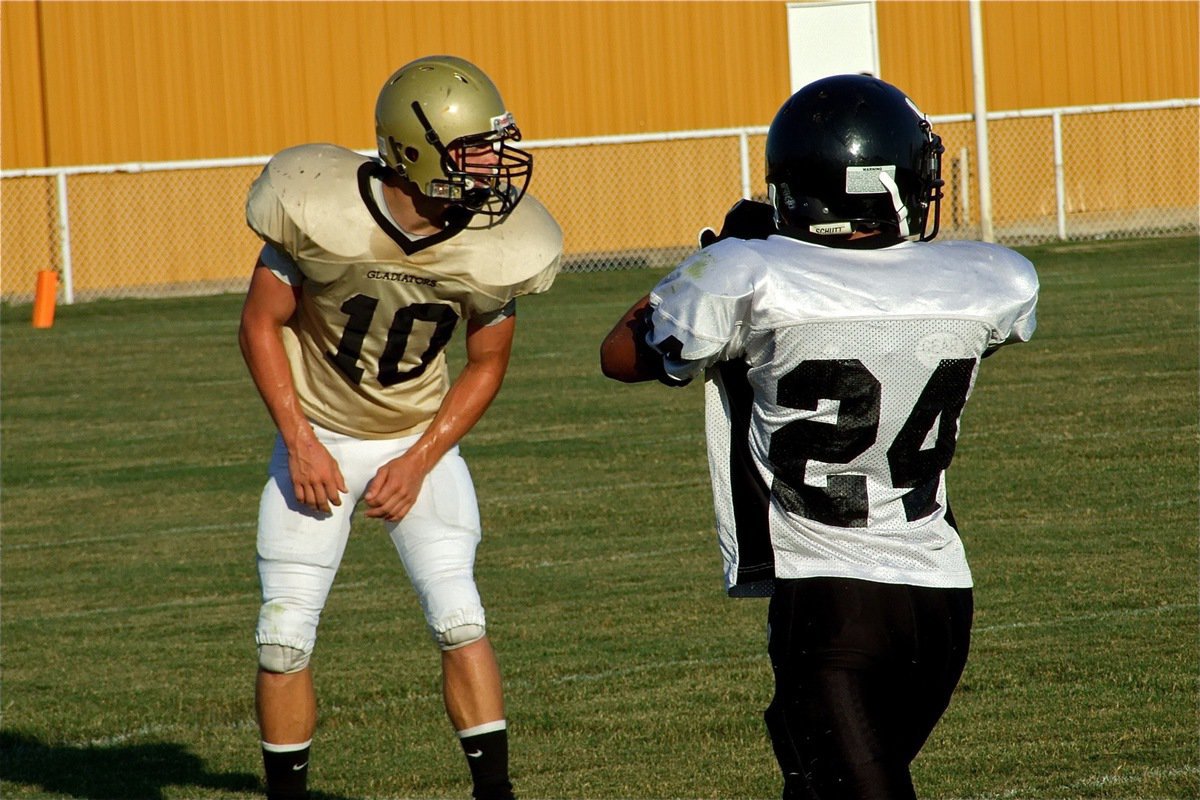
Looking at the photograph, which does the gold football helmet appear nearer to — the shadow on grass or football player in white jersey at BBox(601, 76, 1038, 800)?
football player in white jersey at BBox(601, 76, 1038, 800)

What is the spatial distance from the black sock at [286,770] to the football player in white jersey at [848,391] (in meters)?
1.74

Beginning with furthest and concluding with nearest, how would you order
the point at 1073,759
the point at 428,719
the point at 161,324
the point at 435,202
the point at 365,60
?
1. the point at 365,60
2. the point at 161,324
3. the point at 428,719
4. the point at 1073,759
5. the point at 435,202

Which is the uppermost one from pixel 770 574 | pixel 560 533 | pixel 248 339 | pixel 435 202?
pixel 435 202

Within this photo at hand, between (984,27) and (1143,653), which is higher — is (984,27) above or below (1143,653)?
above

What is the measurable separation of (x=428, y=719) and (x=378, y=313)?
5.45 feet

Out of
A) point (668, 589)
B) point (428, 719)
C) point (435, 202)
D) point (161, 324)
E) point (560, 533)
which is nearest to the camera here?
point (435, 202)

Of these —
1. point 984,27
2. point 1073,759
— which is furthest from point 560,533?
point 984,27

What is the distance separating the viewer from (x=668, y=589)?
7.11 m

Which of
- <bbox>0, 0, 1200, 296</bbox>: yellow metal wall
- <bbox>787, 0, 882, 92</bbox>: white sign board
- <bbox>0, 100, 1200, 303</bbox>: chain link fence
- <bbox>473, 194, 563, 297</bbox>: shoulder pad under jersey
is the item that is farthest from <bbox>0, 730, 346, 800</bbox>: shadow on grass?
<bbox>787, 0, 882, 92</bbox>: white sign board

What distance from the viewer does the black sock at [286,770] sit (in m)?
4.50

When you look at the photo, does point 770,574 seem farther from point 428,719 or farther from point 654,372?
point 428,719

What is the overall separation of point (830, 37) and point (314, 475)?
21.1 m

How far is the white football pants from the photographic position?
4.46 meters

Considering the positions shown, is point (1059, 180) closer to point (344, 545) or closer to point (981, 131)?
point (981, 131)
